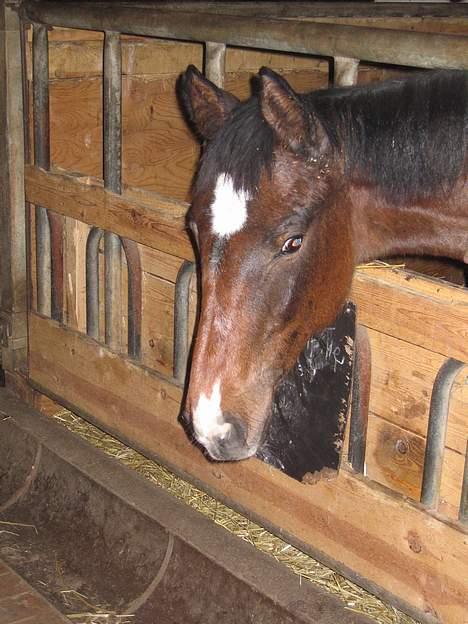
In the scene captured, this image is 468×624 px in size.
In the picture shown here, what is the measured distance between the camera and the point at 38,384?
3379mm

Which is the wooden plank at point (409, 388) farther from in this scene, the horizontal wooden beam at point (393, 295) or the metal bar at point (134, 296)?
the metal bar at point (134, 296)

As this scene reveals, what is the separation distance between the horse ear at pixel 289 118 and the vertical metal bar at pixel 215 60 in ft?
2.07

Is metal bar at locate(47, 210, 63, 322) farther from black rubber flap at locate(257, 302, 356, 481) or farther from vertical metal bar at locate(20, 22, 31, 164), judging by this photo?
black rubber flap at locate(257, 302, 356, 481)

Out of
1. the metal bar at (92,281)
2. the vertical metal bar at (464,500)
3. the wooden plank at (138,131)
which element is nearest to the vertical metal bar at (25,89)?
the wooden plank at (138,131)

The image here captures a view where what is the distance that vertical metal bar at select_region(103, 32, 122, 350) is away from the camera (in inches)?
106

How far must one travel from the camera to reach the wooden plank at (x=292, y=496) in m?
2.02

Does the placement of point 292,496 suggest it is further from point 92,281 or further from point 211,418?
point 92,281

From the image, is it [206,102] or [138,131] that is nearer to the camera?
[206,102]

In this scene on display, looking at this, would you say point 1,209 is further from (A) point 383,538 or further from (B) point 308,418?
(A) point 383,538

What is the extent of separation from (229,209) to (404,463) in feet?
2.51

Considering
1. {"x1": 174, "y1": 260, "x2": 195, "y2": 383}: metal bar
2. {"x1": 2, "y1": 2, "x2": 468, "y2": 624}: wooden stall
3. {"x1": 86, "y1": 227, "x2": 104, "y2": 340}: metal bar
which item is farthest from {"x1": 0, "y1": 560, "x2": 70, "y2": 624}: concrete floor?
{"x1": 86, "y1": 227, "x2": 104, "y2": 340}: metal bar

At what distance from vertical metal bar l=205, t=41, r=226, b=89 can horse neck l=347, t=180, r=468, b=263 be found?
0.66 m

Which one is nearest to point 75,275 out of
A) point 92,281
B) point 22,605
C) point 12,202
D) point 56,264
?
point 56,264

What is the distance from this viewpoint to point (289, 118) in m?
1.75
